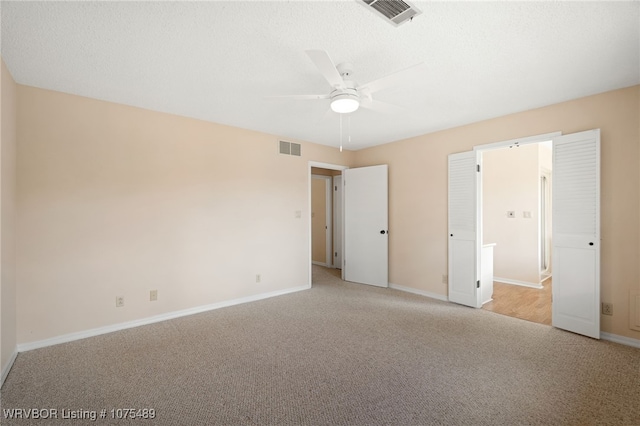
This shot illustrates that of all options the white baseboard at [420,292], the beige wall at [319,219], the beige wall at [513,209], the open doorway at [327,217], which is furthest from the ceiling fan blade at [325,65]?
the beige wall at [319,219]

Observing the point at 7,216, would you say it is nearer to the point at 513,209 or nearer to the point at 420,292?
the point at 420,292

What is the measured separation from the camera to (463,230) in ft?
13.6

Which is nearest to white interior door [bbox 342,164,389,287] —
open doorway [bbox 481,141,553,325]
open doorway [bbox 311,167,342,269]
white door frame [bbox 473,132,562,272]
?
open doorway [bbox 311,167,342,269]

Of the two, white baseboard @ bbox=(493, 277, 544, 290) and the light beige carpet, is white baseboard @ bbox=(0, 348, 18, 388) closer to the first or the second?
the light beige carpet

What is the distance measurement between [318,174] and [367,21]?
473 centimetres

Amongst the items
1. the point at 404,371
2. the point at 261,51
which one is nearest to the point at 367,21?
the point at 261,51

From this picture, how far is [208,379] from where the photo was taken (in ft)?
7.59

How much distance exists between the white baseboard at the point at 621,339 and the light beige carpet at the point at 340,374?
11 cm

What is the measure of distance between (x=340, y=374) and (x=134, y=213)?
2.82 metres

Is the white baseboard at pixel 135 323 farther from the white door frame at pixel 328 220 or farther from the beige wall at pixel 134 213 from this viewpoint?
the white door frame at pixel 328 220

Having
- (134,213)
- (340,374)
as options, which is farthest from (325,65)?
(134,213)

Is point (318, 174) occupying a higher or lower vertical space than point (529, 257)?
higher

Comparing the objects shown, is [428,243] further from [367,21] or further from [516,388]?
[367,21]

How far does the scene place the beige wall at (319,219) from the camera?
707cm
